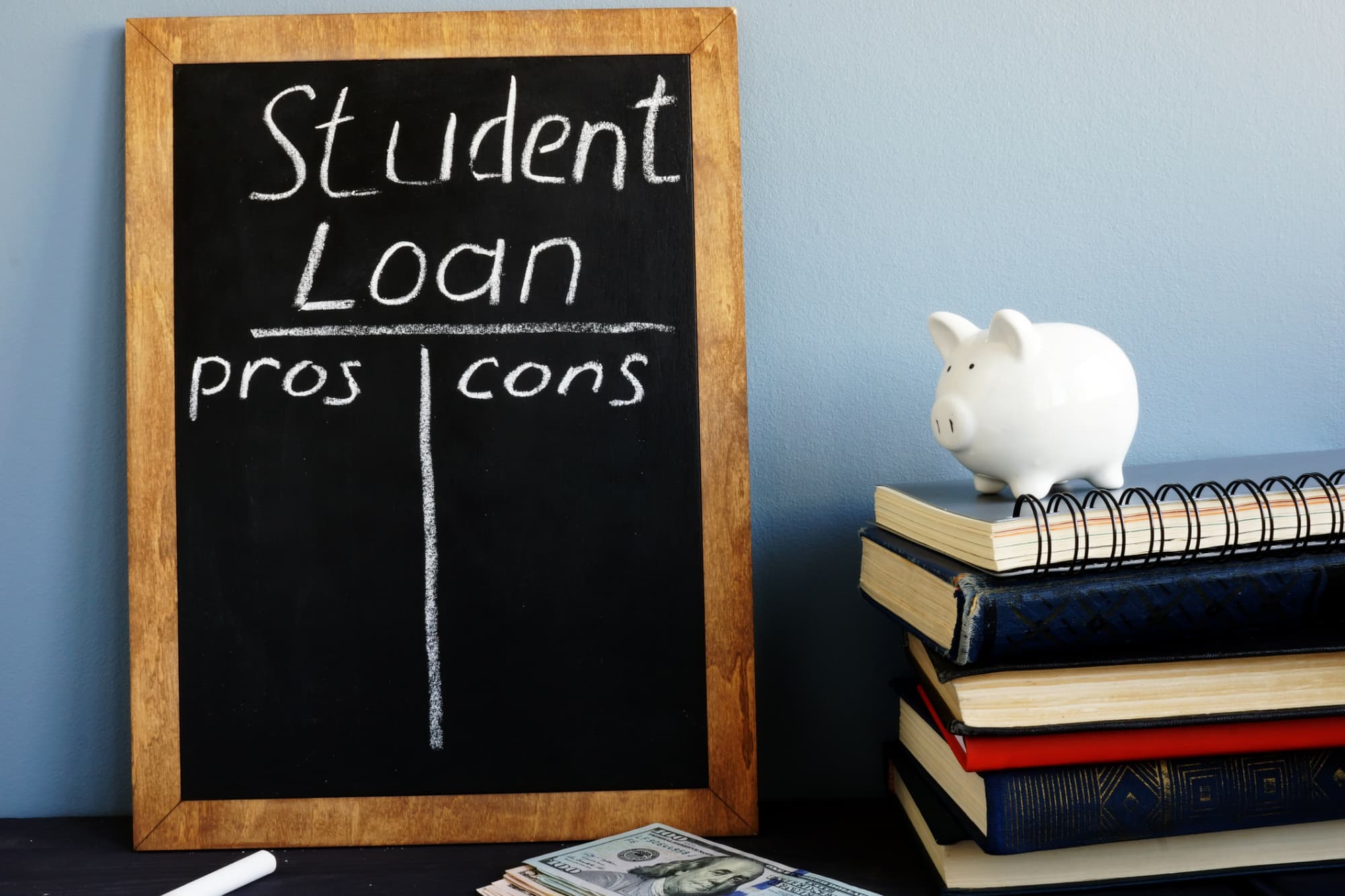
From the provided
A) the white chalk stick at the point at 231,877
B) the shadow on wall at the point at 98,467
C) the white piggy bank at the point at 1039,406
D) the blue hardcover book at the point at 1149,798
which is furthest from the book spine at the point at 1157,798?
the shadow on wall at the point at 98,467

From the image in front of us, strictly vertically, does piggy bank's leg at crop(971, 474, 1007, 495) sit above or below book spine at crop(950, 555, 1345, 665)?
above

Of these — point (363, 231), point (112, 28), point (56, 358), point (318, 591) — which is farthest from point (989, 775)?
point (112, 28)

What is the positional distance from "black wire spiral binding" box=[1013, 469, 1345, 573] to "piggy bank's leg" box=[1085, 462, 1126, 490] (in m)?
0.07

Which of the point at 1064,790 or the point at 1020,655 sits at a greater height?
the point at 1020,655

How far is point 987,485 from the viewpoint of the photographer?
82 centimetres

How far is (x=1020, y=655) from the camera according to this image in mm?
680

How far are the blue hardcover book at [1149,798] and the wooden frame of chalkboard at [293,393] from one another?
27cm

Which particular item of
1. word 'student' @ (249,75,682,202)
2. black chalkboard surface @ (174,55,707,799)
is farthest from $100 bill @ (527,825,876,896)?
word 'student' @ (249,75,682,202)

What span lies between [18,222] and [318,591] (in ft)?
1.67

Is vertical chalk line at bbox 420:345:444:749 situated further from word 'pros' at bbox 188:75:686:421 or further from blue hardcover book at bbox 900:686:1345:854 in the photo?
blue hardcover book at bbox 900:686:1345:854

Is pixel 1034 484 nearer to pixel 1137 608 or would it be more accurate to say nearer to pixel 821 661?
pixel 1137 608

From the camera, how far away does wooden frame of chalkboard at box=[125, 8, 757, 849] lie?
88cm

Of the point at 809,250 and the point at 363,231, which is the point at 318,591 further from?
the point at 809,250

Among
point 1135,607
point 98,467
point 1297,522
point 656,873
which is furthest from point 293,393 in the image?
point 1297,522
